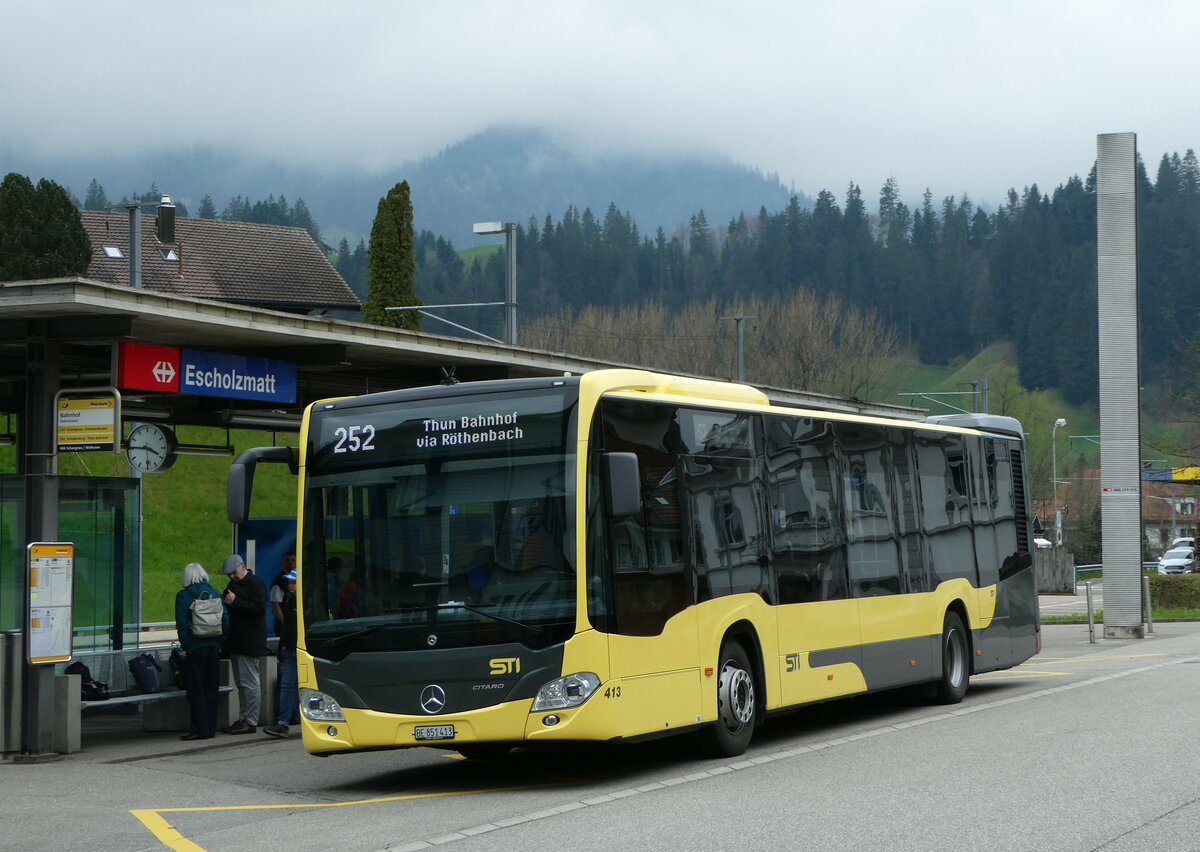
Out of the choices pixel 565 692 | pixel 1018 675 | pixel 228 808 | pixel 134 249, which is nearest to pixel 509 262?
pixel 134 249

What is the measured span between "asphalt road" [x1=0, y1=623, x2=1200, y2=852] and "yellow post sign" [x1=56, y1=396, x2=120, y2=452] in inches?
109

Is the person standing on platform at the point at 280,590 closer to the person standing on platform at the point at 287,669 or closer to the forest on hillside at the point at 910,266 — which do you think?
the person standing on platform at the point at 287,669

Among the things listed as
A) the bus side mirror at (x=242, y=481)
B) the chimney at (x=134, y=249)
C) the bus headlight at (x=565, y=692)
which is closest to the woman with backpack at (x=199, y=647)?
the bus side mirror at (x=242, y=481)

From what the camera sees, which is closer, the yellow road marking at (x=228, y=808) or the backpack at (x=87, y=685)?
the yellow road marking at (x=228, y=808)

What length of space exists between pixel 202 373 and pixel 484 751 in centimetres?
496

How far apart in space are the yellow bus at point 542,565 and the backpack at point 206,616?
13.2 ft

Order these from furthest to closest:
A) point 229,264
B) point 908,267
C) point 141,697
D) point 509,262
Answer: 1. point 908,267
2. point 229,264
3. point 509,262
4. point 141,697

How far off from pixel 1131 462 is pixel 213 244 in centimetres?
5766

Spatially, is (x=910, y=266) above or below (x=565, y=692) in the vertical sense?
above

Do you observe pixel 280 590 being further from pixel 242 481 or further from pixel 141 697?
pixel 242 481

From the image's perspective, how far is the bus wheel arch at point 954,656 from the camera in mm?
17969

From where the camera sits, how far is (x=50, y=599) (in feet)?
49.0

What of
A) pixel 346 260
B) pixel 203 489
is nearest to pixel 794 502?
pixel 203 489

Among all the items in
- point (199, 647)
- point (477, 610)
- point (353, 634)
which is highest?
point (477, 610)
